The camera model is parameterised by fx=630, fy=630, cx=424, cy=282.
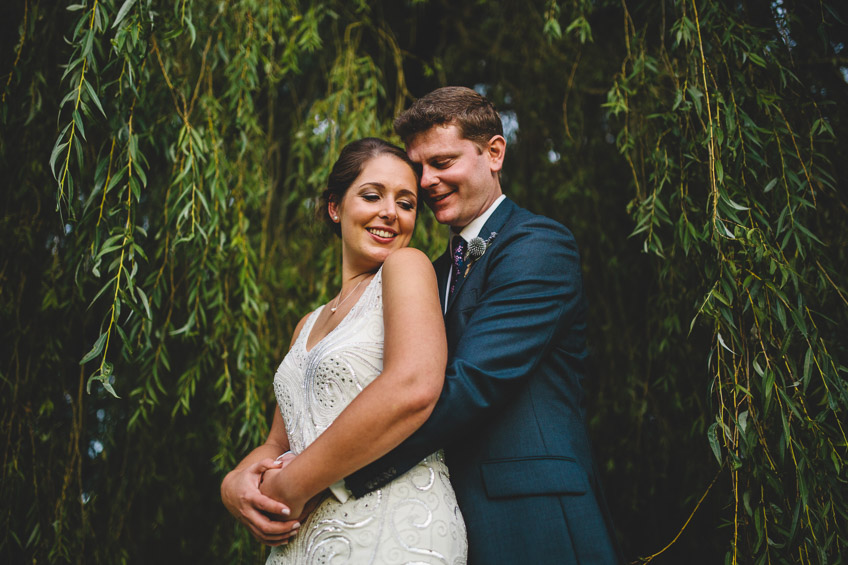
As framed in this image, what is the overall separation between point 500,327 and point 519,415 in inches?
8.2

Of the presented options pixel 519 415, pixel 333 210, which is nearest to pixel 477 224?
pixel 333 210

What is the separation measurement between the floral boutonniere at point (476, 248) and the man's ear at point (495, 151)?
292 mm

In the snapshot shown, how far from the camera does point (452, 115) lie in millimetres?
1768

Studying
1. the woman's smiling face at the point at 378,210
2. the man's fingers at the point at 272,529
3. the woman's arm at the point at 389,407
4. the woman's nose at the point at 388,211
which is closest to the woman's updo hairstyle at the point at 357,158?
the woman's smiling face at the point at 378,210

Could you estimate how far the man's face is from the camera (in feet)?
5.78

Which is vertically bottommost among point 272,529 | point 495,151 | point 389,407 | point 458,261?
point 272,529

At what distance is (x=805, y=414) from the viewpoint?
4.88ft

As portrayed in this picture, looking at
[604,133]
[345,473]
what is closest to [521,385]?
[345,473]

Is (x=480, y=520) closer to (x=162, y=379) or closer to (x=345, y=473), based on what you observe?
(x=345, y=473)

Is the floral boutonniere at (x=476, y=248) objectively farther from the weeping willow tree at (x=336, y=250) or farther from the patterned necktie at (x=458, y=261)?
the weeping willow tree at (x=336, y=250)

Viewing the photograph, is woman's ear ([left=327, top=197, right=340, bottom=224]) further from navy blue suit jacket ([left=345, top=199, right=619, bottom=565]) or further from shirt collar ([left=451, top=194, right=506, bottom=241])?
navy blue suit jacket ([left=345, top=199, right=619, bottom=565])

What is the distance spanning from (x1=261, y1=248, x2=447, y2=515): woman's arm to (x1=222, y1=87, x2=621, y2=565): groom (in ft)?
0.16

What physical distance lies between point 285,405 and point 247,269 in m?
0.77

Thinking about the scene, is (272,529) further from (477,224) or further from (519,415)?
(477,224)
